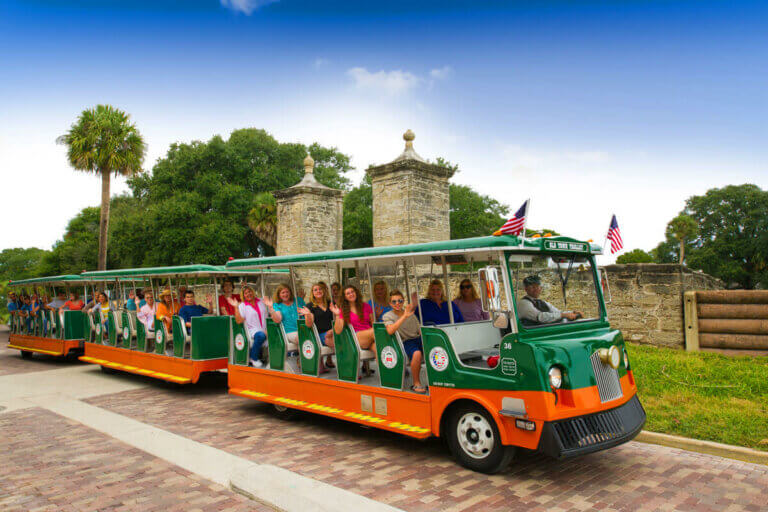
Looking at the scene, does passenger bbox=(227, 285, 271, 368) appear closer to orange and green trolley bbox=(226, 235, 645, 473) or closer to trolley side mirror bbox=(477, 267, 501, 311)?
orange and green trolley bbox=(226, 235, 645, 473)

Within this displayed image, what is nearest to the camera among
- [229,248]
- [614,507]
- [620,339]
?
[614,507]

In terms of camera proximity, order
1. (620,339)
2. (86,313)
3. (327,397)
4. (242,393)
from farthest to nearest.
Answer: (86,313) < (242,393) < (327,397) < (620,339)

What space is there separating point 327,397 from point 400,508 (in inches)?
106

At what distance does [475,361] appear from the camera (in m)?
6.03

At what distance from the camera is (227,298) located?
393 inches

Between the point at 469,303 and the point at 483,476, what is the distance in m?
2.23

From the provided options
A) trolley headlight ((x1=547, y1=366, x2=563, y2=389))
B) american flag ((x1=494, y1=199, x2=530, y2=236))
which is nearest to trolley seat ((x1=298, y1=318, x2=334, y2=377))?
american flag ((x1=494, y1=199, x2=530, y2=236))

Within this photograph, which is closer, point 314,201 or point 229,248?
point 314,201

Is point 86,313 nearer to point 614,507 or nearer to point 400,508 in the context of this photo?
point 400,508

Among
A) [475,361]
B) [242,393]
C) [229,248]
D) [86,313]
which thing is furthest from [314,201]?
[229,248]

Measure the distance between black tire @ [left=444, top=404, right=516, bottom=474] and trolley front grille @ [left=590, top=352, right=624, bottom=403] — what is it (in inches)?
40.3

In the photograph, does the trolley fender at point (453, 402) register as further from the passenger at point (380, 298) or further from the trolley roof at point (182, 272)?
the trolley roof at point (182, 272)

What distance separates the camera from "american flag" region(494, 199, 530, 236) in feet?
17.2

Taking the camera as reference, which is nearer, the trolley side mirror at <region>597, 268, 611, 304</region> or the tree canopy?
the trolley side mirror at <region>597, 268, 611, 304</region>
